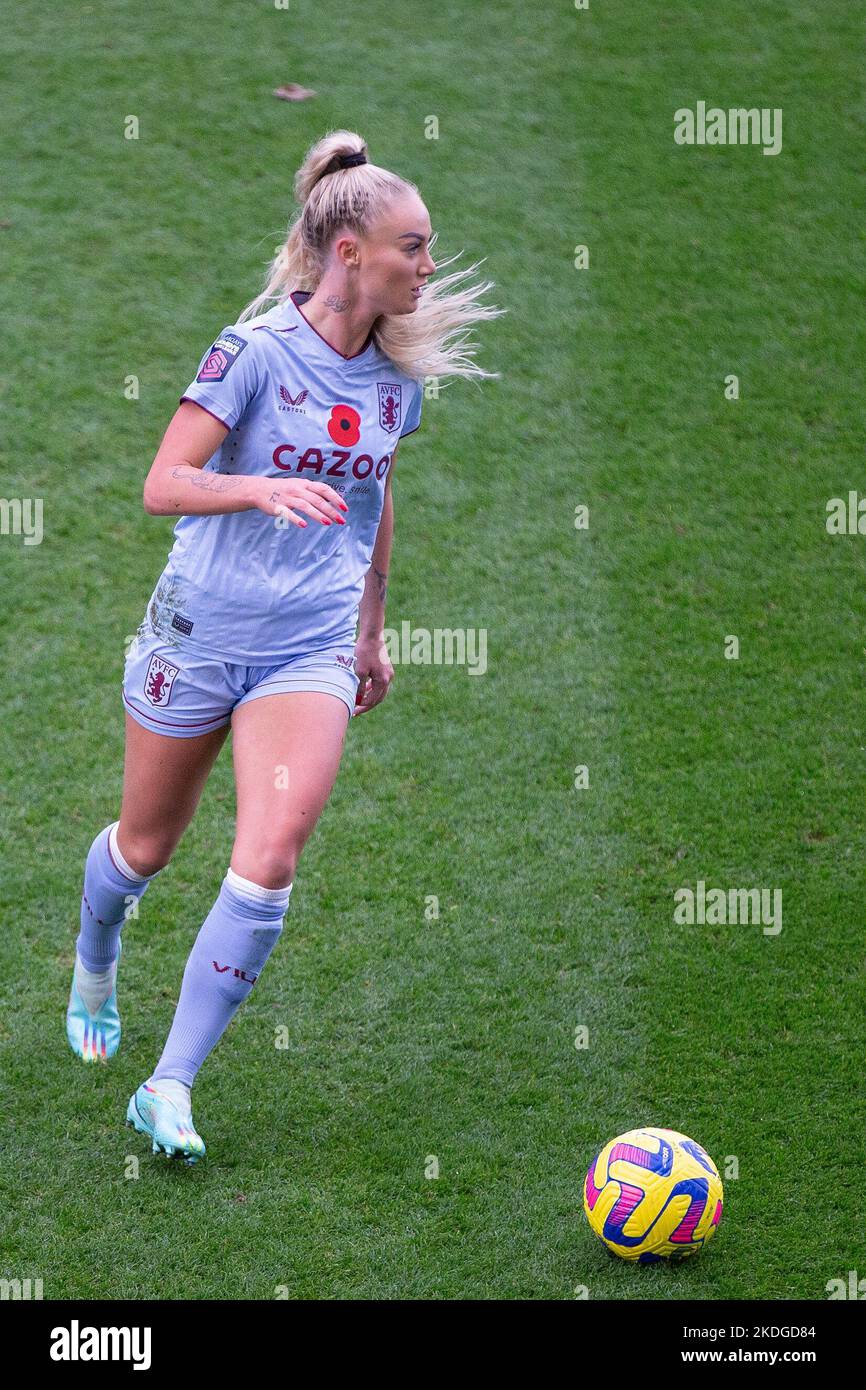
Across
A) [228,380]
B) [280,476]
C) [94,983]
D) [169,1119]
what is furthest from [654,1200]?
[228,380]

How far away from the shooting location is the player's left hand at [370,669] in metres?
4.26

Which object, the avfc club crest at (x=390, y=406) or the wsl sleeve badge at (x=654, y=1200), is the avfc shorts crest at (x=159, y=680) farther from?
the wsl sleeve badge at (x=654, y=1200)

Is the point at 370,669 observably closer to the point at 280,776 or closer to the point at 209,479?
the point at 280,776

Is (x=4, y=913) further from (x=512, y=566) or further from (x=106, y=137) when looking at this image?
(x=106, y=137)

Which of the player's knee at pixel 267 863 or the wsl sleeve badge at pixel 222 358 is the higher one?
the wsl sleeve badge at pixel 222 358

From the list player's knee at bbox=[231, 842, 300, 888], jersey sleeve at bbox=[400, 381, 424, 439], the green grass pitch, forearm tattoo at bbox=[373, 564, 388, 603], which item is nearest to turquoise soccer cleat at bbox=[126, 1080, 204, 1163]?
the green grass pitch

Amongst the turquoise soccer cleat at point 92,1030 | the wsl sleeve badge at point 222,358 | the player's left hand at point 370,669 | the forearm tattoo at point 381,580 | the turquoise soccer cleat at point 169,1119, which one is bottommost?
the turquoise soccer cleat at point 92,1030

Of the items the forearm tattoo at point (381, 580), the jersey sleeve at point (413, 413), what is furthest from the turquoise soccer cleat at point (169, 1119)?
the jersey sleeve at point (413, 413)

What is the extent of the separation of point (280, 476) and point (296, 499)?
14.2 inches

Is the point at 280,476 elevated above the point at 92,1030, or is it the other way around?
the point at 280,476

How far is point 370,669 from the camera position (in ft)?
14.0

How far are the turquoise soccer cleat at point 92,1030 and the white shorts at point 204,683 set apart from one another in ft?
2.82

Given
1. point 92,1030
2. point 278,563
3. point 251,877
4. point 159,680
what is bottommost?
point 92,1030

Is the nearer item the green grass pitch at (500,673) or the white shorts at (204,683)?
the white shorts at (204,683)
